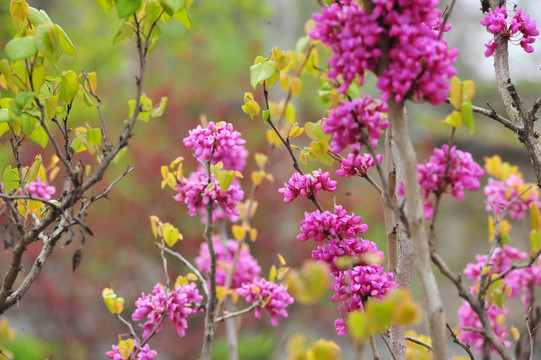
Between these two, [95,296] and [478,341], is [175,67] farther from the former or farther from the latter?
[478,341]

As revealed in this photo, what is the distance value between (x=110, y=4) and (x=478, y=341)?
1653 mm

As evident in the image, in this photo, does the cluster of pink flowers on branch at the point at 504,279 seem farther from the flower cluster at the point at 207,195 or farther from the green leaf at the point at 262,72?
the green leaf at the point at 262,72

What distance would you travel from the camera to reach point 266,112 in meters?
0.99

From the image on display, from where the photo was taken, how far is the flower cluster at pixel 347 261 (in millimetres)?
922

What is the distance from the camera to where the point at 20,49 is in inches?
30.6

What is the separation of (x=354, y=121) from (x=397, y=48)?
0.40 feet

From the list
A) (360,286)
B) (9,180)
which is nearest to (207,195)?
(360,286)

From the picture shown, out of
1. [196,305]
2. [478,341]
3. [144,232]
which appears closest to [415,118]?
[144,232]

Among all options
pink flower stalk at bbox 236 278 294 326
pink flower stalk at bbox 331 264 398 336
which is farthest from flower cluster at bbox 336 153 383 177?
pink flower stalk at bbox 236 278 294 326

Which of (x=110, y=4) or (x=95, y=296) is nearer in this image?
(x=110, y=4)

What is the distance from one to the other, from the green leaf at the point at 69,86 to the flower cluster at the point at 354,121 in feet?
1.80

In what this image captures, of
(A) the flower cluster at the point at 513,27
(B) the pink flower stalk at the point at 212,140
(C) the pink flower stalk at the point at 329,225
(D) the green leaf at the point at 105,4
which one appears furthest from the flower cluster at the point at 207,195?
(A) the flower cluster at the point at 513,27

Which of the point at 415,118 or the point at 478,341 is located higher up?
the point at 415,118

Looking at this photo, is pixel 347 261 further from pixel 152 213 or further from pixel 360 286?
pixel 152 213
